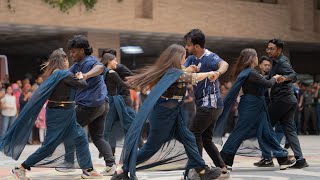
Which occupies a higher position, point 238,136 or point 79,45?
point 79,45

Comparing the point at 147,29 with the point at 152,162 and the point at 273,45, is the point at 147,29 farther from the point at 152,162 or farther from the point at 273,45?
the point at 152,162

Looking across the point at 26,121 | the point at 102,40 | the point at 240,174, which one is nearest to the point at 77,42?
the point at 26,121

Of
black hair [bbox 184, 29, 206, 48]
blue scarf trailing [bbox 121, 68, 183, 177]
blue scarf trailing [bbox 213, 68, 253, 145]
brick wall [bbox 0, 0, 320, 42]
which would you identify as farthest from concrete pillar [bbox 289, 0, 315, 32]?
blue scarf trailing [bbox 121, 68, 183, 177]

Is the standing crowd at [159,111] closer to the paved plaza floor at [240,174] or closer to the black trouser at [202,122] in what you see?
the black trouser at [202,122]

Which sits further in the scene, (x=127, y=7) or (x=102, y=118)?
(x=127, y=7)

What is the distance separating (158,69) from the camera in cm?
828

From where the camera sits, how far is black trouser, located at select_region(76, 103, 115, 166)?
999cm

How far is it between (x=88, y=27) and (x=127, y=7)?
5.67 feet

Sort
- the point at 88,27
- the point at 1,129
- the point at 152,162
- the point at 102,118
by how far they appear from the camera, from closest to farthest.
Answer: the point at 152,162
the point at 102,118
the point at 1,129
the point at 88,27

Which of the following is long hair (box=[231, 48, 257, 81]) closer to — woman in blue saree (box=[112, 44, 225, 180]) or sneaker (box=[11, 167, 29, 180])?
woman in blue saree (box=[112, 44, 225, 180])

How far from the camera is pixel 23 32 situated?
24.0m

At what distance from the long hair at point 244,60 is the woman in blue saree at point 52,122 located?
2.39 metres

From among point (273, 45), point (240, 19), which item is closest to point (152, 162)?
point (273, 45)

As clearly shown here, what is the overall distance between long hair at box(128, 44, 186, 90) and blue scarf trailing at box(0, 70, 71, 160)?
1.26 meters
